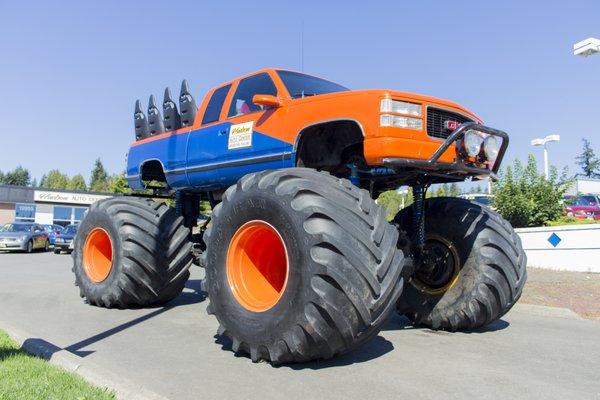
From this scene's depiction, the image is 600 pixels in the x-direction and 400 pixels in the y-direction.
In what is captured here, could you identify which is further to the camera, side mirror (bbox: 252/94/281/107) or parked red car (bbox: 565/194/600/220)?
parked red car (bbox: 565/194/600/220)

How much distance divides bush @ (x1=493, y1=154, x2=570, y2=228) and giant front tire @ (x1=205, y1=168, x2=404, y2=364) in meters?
14.2

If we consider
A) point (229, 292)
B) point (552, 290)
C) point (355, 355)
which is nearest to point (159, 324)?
point (229, 292)

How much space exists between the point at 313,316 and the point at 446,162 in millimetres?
1974

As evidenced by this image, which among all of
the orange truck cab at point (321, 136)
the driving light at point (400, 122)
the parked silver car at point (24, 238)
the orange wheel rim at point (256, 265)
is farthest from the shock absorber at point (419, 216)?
the parked silver car at point (24, 238)

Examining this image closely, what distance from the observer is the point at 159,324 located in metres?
5.70

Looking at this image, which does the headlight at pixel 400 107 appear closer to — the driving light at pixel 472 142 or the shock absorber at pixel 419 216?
the driving light at pixel 472 142

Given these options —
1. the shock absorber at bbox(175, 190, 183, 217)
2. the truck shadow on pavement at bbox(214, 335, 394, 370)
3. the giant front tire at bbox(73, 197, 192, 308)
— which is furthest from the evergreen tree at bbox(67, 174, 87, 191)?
the truck shadow on pavement at bbox(214, 335, 394, 370)

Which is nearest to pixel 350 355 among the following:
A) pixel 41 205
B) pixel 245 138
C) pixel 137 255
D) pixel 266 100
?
pixel 266 100

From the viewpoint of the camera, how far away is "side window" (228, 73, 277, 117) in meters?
5.94

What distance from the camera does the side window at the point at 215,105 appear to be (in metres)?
6.57

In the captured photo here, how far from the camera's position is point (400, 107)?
14.8 feet

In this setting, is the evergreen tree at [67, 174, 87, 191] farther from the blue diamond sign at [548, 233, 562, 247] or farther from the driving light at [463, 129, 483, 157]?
the driving light at [463, 129, 483, 157]

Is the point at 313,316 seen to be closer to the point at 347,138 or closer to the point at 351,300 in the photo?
the point at 351,300

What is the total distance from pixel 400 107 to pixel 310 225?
152 centimetres
